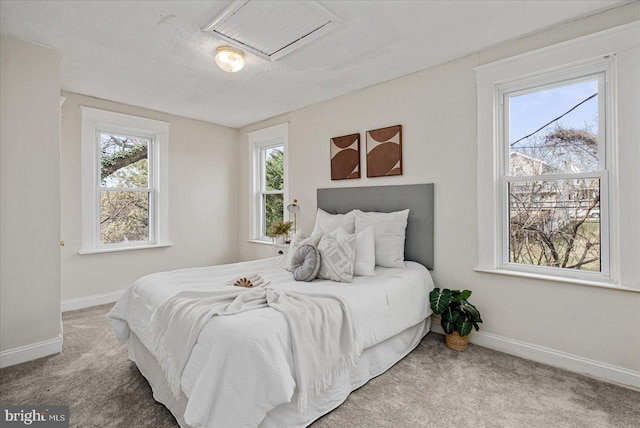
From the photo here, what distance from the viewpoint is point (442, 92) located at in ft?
9.66

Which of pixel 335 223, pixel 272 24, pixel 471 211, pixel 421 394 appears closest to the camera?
pixel 421 394

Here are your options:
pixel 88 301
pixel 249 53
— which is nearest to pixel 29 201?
pixel 88 301

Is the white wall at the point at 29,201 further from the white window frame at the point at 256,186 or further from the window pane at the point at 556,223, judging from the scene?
the window pane at the point at 556,223

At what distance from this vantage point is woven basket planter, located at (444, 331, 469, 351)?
2607 mm

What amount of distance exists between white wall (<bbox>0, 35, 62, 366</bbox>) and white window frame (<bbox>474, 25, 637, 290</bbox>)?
3629 mm

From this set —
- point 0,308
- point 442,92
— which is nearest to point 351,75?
point 442,92

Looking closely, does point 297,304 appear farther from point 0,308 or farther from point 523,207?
point 0,308

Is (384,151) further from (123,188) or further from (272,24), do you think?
(123,188)

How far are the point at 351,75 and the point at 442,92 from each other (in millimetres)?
900

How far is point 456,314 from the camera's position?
101 inches

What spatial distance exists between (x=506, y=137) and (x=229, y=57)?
2.44 m

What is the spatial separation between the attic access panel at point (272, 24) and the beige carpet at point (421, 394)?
2.53 metres

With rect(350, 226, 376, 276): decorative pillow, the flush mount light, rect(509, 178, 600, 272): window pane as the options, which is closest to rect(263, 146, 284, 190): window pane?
the flush mount light

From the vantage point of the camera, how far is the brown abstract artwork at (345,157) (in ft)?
11.8
